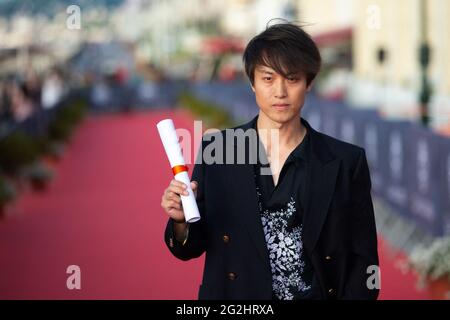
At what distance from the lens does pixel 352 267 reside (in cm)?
361

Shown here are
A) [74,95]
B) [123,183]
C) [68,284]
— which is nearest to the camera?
[68,284]

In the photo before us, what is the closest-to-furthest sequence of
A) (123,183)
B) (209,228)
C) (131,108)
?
1. (209,228)
2. (123,183)
3. (131,108)

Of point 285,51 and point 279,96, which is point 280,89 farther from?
point 285,51

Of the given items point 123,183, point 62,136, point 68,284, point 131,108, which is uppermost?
point 131,108

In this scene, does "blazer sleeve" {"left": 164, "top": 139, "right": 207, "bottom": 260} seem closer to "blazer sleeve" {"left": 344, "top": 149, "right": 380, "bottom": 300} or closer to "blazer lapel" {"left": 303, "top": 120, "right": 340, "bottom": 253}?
"blazer lapel" {"left": 303, "top": 120, "right": 340, "bottom": 253}

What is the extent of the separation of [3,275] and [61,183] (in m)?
8.44

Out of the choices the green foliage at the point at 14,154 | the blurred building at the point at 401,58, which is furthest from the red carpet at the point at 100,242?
the blurred building at the point at 401,58

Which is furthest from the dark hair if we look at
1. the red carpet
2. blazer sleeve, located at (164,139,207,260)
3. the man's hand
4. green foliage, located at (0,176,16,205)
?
green foliage, located at (0,176,16,205)

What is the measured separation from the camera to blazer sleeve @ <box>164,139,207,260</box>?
3502 mm

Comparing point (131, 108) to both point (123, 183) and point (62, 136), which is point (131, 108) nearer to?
point (62, 136)

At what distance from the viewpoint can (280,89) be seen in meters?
3.52

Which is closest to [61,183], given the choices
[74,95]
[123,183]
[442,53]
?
[123,183]

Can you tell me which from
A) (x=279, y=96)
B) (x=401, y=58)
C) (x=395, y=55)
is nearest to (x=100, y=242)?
(x=279, y=96)

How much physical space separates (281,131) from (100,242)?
28.1 ft
